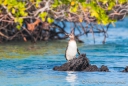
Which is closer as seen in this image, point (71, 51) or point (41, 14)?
point (71, 51)

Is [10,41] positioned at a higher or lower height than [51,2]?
lower

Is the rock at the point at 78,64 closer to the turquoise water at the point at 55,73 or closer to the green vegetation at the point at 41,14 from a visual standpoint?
the turquoise water at the point at 55,73

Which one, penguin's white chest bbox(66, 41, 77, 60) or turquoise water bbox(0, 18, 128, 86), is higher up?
penguin's white chest bbox(66, 41, 77, 60)

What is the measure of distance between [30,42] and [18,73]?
955 centimetres

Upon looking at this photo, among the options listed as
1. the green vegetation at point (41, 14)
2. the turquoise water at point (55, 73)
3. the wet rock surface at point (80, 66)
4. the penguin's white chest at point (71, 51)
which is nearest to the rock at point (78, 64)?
the wet rock surface at point (80, 66)

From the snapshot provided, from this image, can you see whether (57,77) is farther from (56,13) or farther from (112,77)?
(56,13)

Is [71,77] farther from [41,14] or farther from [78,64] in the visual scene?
[41,14]

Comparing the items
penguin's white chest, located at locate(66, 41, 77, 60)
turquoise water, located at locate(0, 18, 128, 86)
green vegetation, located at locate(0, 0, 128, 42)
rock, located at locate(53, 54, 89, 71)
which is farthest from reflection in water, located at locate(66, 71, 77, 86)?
green vegetation, located at locate(0, 0, 128, 42)

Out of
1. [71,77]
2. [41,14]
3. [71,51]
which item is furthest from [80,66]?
[41,14]

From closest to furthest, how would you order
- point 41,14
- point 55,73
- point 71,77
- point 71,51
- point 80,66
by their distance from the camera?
1. point 71,77
2. point 55,73
3. point 80,66
4. point 71,51
5. point 41,14

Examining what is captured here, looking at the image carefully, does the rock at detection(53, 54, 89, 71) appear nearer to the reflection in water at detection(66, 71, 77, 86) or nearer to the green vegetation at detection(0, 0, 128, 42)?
the reflection in water at detection(66, 71, 77, 86)

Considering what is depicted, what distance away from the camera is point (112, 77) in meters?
13.9

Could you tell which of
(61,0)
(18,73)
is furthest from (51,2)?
(18,73)

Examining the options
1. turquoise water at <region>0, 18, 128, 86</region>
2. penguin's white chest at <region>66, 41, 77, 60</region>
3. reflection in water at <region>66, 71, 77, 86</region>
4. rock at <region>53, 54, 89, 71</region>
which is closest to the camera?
turquoise water at <region>0, 18, 128, 86</region>
